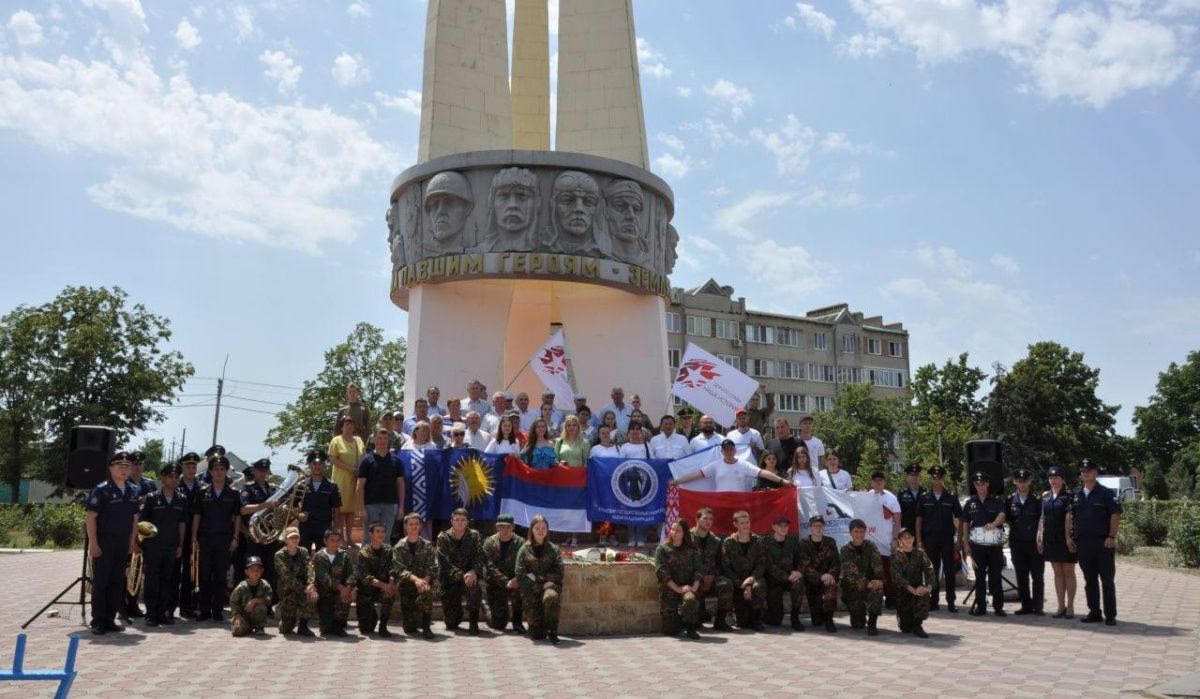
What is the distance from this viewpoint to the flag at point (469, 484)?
40.7 feet

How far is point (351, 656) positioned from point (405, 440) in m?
5.12

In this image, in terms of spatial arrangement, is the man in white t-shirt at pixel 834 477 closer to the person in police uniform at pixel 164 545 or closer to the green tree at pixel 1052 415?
the person in police uniform at pixel 164 545

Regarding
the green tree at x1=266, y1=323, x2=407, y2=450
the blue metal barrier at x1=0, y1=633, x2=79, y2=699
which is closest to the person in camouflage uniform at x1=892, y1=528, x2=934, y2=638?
the blue metal barrier at x1=0, y1=633, x2=79, y2=699

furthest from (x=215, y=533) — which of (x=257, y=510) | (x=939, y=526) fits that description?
(x=939, y=526)

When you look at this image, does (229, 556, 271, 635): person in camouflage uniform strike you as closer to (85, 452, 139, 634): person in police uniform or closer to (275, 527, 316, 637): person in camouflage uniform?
(275, 527, 316, 637): person in camouflage uniform

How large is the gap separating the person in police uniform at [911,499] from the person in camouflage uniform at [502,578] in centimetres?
535

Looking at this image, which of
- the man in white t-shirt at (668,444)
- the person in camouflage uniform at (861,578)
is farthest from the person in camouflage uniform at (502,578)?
the person in camouflage uniform at (861,578)

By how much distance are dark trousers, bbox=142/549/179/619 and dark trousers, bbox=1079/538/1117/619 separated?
1047cm

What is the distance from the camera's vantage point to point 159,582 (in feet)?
33.8

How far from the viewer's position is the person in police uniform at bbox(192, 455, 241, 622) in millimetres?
10641

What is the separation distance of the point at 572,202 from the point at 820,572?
357 inches

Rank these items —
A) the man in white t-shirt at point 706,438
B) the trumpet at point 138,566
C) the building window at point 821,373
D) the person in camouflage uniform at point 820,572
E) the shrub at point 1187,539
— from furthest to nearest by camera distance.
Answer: the building window at point 821,373 < the shrub at point 1187,539 < the man in white t-shirt at point 706,438 < the person in camouflage uniform at point 820,572 < the trumpet at point 138,566

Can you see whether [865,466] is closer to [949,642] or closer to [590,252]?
[590,252]

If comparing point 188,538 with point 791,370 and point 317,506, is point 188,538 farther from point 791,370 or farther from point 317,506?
point 791,370
